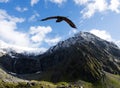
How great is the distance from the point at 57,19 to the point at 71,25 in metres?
1.41

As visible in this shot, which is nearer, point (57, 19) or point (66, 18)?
point (66, 18)

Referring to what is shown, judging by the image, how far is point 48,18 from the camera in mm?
17344

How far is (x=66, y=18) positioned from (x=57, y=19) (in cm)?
128

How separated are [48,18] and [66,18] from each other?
1.24 metres

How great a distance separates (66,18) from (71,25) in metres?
0.52

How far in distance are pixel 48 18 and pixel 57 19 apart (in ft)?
6.23

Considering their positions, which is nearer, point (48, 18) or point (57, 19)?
point (48, 18)

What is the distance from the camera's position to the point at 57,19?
1917 cm

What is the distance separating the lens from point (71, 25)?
1814 cm

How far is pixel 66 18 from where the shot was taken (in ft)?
59.1
